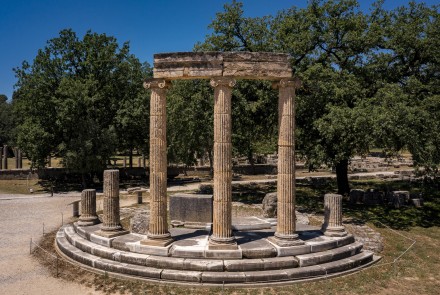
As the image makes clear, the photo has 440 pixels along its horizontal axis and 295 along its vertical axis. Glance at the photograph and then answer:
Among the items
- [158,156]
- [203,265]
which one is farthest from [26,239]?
[203,265]

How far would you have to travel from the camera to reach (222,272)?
11266 mm

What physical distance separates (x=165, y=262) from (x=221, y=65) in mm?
7321

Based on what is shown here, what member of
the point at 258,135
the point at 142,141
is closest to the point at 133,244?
the point at 258,135

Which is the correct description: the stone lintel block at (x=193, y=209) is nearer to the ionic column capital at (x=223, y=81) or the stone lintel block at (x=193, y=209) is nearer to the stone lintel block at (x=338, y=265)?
the stone lintel block at (x=338, y=265)

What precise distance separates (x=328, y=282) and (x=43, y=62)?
33339 mm

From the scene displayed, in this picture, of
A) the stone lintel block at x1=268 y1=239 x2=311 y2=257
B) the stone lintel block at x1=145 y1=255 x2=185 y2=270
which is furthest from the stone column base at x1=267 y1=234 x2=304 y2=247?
the stone lintel block at x1=145 y1=255 x2=185 y2=270

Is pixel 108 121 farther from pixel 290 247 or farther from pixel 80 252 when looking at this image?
pixel 290 247

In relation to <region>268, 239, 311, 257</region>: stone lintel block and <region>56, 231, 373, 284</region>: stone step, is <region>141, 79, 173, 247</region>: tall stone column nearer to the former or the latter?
<region>56, 231, 373, 284</region>: stone step

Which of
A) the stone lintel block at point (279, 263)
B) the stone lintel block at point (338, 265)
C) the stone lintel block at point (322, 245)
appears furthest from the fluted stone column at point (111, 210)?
the stone lintel block at point (338, 265)

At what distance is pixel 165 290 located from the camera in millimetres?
10539

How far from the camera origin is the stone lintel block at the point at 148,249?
39.8ft

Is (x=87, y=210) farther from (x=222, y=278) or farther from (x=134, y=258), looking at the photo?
(x=222, y=278)

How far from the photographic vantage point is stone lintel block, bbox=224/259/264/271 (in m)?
11.4

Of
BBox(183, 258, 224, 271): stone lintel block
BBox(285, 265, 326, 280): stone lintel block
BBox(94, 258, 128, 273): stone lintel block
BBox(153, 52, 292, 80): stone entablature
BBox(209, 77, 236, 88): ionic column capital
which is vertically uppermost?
BBox(153, 52, 292, 80): stone entablature
